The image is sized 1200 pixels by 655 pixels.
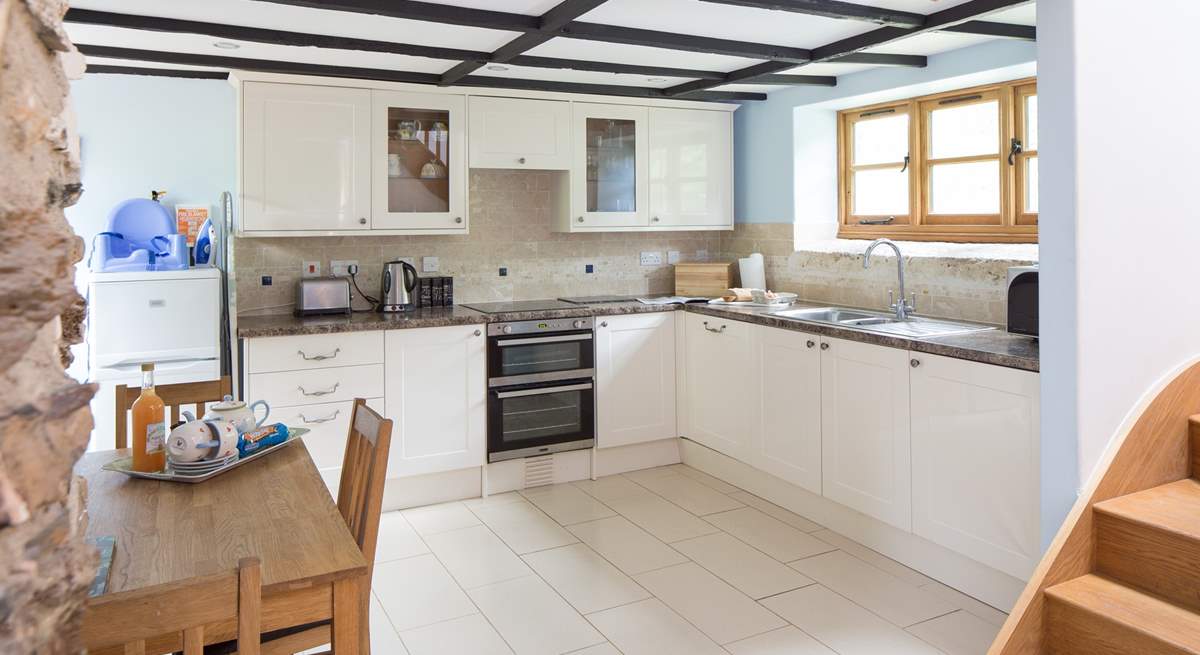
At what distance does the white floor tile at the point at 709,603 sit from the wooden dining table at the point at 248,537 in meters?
1.34

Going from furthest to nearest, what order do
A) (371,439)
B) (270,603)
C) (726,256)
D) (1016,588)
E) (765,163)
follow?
1. (726,256)
2. (765,163)
3. (1016,588)
4. (371,439)
5. (270,603)

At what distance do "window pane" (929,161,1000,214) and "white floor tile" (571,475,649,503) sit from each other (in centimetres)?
213

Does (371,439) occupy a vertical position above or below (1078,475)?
above

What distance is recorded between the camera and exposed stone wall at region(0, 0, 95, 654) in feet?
2.42

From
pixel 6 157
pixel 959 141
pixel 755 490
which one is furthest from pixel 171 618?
pixel 959 141

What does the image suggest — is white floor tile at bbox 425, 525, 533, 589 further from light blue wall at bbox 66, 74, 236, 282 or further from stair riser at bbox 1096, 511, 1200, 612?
light blue wall at bbox 66, 74, 236, 282

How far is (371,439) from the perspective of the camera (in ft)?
7.13

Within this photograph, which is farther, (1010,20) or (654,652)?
(1010,20)

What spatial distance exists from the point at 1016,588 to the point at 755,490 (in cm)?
154

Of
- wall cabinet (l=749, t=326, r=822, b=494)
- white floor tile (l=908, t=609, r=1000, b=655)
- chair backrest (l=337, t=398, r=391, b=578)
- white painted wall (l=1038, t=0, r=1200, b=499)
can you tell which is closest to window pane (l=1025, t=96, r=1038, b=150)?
white painted wall (l=1038, t=0, r=1200, b=499)

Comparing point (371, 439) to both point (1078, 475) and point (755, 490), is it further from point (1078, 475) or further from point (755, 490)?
point (755, 490)

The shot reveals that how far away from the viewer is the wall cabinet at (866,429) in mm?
3398

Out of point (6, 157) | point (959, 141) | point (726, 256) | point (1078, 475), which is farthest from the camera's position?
point (726, 256)

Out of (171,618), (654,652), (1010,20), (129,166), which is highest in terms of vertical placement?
(1010,20)
